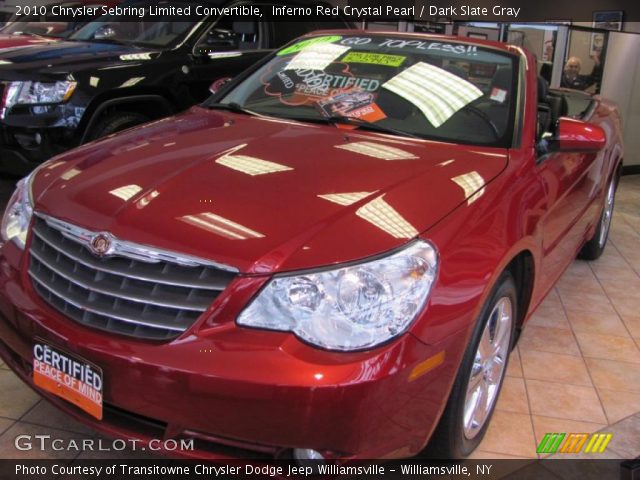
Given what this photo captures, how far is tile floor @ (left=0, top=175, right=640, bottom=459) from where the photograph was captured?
238cm

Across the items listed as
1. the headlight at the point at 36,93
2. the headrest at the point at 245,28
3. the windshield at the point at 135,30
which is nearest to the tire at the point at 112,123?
the headlight at the point at 36,93

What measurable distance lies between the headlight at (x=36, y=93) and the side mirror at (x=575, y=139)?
300 cm

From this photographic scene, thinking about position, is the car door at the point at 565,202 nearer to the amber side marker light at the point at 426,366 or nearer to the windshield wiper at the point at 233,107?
the amber side marker light at the point at 426,366

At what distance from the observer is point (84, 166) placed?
223cm

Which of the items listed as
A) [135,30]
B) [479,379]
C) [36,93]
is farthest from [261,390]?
[135,30]

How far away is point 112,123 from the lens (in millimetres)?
4488

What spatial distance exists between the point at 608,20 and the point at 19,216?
11284 mm

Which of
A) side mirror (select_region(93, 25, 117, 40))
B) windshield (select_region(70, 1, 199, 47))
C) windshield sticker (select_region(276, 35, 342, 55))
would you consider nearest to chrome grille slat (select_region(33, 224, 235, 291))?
windshield sticker (select_region(276, 35, 342, 55))

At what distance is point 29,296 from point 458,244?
125 cm

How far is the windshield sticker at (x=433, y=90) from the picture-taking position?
8.74 feet

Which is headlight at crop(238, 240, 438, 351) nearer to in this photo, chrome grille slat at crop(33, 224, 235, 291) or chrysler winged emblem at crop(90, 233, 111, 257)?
chrome grille slat at crop(33, 224, 235, 291)

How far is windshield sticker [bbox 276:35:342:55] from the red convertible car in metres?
0.84

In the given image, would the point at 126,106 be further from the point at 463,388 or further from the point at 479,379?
the point at 463,388

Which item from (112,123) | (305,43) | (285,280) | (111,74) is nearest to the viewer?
(285,280)
